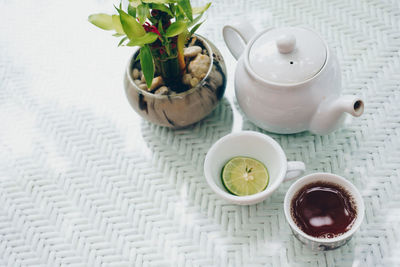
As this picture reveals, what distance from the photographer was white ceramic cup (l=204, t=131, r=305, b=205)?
2.21ft

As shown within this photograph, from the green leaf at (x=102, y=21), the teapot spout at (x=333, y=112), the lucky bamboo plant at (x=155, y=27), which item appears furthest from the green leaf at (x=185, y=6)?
the teapot spout at (x=333, y=112)

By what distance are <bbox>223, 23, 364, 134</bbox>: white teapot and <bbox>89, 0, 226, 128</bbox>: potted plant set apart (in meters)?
0.06

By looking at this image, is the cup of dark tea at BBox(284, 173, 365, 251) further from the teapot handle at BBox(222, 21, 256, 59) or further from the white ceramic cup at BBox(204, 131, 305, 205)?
the teapot handle at BBox(222, 21, 256, 59)

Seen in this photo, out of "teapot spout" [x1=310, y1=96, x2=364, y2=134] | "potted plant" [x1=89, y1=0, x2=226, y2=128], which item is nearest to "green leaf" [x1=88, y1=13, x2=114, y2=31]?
"potted plant" [x1=89, y1=0, x2=226, y2=128]

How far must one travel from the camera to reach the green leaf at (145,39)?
2.05ft

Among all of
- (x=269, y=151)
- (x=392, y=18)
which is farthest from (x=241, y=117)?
(x=392, y=18)

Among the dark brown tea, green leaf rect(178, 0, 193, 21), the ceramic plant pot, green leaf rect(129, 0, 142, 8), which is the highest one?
green leaf rect(129, 0, 142, 8)

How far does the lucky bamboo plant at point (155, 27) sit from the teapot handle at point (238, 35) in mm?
104

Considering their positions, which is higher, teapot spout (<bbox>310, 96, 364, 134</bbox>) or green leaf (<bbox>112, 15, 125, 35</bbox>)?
green leaf (<bbox>112, 15, 125, 35</bbox>)

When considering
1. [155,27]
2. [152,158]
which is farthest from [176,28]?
[152,158]

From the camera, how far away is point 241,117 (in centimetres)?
85

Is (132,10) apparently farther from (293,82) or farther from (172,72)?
(293,82)

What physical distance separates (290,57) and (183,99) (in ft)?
0.63

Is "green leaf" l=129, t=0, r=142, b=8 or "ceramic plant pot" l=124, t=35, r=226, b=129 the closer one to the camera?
"green leaf" l=129, t=0, r=142, b=8
